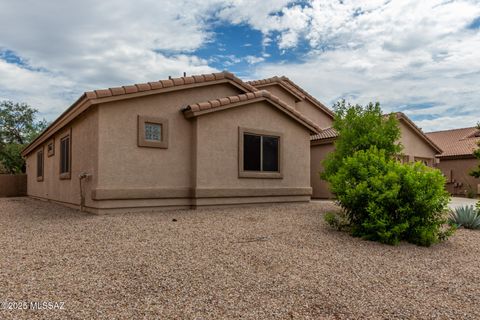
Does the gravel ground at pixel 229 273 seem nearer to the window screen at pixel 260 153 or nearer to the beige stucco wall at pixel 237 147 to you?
the beige stucco wall at pixel 237 147

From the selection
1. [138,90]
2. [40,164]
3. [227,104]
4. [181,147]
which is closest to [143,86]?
[138,90]

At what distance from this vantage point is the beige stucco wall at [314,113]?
20.0m

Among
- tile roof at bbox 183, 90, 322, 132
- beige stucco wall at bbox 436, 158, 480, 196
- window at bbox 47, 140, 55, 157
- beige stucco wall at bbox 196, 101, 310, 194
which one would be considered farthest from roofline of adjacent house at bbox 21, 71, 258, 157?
beige stucco wall at bbox 436, 158, 480, 196

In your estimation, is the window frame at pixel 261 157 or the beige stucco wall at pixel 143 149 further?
the window frame at pixel 261 157

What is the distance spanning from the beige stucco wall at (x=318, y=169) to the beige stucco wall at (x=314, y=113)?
284cm

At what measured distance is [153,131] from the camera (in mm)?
10859

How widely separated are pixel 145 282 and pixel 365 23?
11.3 m

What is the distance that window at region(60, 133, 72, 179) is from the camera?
499 inches

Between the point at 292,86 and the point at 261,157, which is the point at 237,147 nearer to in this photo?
the point at 261,157

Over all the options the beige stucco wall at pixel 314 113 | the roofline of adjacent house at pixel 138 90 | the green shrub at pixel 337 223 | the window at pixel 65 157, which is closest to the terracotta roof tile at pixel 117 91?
the roofline of adjacent house at pixel 138 90

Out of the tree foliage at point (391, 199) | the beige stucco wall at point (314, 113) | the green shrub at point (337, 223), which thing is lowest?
the green shrub at point (337, 223)

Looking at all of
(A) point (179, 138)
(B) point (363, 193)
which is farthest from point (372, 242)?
(A) point (179, 138)

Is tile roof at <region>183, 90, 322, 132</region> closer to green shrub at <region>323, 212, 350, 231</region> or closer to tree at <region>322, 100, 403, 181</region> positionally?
tree at <region>322, 100, 403, 181</region>

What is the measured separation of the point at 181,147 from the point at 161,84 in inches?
Result: 79.2
